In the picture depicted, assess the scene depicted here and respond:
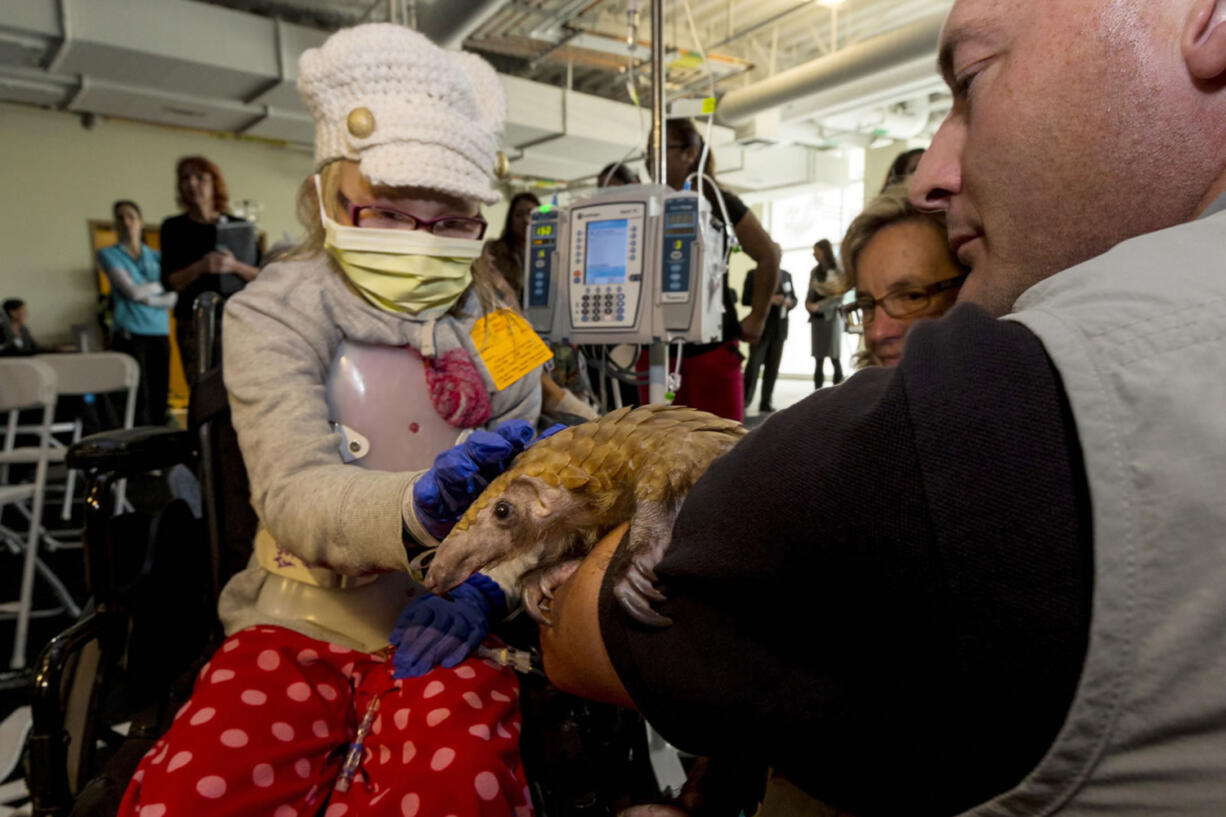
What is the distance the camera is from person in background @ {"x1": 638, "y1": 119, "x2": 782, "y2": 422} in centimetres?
→ 238

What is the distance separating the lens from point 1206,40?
51 centimetres

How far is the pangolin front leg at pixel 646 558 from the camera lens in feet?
1.77

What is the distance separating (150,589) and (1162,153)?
1.56 meters

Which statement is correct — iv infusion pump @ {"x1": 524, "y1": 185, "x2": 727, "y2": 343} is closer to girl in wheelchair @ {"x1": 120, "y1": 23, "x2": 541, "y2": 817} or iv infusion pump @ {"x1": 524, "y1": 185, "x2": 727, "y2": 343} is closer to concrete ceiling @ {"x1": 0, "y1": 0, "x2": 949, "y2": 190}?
girl in wheelchair @ {"x1": 120, "y1": 23, "x2": 541, "y2": 817}

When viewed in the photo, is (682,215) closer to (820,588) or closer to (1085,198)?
(1085,198)

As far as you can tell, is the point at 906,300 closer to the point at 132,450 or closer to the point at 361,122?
the point at 361,122

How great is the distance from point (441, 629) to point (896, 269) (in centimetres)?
104

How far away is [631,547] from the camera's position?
631mm

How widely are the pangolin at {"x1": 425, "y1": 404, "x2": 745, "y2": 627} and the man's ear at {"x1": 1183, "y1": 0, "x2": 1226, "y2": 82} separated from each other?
468 mm

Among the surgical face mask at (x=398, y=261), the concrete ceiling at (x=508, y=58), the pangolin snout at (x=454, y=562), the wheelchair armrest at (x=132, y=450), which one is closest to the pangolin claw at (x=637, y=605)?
the pangolin snout at (x=454, y=562)

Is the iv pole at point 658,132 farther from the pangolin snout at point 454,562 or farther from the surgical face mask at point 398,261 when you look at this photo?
the pangolin snout at point 454,562

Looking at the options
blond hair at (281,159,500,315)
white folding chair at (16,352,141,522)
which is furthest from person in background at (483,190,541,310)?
white folding chair at (16,352,141,522)

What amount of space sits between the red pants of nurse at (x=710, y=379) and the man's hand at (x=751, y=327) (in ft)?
0.44

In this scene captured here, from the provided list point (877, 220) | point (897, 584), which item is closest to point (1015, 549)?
point (897, 584)
